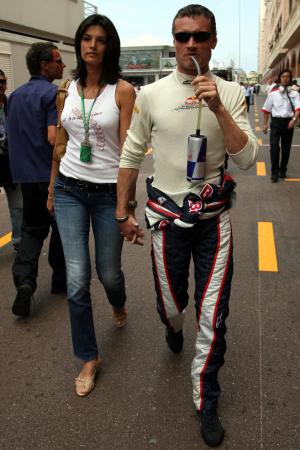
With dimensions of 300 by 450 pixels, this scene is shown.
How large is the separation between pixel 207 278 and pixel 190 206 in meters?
0.38

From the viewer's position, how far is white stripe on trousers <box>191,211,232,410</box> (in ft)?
7.57

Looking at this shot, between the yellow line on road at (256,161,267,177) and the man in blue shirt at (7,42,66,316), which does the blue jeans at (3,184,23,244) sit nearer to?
the man in blue shirt at (7,42,66,316)

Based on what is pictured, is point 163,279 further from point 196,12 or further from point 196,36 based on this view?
point 196,12

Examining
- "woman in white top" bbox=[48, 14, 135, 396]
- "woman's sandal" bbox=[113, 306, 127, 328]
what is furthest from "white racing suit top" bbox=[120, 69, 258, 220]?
"woman's sandal" bbox=[113, 306, 127, 328]

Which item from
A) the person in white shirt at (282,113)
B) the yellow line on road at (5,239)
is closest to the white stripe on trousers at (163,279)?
the yellow line on road at (5,239)

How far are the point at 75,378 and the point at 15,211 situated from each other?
8.61 ft

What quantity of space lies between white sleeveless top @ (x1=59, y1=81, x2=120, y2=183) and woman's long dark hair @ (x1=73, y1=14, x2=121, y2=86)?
0.20ft

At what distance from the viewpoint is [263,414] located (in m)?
2.46

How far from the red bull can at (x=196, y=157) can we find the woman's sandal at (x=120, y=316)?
4.60 ft

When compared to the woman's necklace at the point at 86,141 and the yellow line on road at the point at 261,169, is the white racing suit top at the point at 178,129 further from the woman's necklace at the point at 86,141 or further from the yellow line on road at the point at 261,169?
the yellow line on road at the point at 261,169

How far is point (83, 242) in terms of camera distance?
8.77ft

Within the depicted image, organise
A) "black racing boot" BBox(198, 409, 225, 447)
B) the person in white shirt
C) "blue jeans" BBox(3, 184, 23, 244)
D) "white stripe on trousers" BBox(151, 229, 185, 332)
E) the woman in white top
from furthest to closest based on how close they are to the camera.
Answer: the person in white shirt → "blue jeans" BBox(3, 184, 23, 244) → the woman in white top → "white stripe on trousers" BBox(151, 229, 185, 332) → "black racing boot" BBox(198, 409, 225, 447)

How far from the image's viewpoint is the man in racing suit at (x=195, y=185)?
2.17 m

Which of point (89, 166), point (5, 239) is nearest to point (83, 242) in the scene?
point (89, 166)
